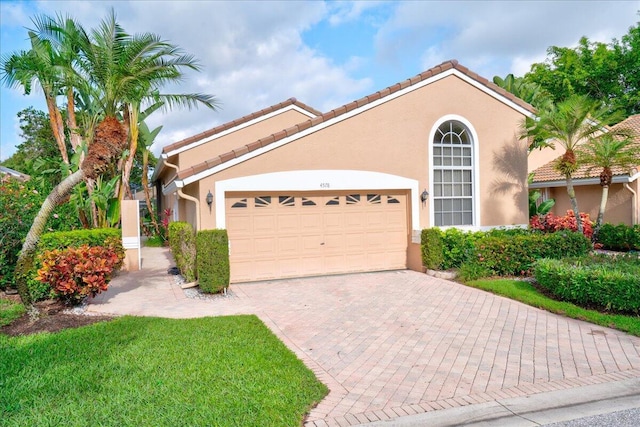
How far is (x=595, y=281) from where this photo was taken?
28.4 feet

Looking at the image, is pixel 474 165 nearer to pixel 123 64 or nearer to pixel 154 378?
pixel 123 64

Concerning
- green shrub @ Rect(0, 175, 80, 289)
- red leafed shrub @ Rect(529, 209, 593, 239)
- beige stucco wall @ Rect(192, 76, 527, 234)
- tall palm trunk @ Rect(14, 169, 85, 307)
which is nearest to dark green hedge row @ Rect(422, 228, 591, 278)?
beige stucco wall @ Rect(192, 76, 527, 234)

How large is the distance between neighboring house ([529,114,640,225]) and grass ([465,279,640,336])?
8.15 meters

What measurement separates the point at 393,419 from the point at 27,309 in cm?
709

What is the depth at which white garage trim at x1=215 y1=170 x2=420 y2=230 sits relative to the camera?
11539mm

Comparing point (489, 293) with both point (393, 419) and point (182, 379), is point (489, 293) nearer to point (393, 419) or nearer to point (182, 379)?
point (393, 419)

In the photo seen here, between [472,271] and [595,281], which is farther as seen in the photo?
[472,271]

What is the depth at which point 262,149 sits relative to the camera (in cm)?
1187

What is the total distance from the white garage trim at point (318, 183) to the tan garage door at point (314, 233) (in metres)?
0.30

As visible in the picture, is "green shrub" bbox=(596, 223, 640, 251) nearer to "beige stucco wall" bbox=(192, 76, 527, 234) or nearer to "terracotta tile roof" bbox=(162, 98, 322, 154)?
"beige stucco wall" bbox=(192, 76, 527, 234)

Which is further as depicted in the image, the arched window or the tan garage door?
the arched window

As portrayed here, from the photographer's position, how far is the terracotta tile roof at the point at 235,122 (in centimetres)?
1725

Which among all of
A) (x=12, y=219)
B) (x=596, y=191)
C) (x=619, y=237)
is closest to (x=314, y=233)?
(x=12, y=219)

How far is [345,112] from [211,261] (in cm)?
540
